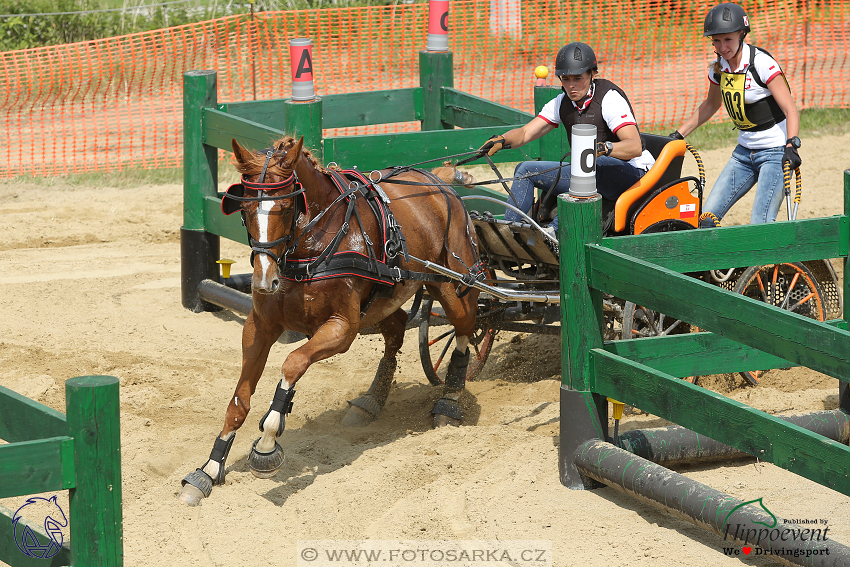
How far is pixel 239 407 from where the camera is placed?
5.13 meters

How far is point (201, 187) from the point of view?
846cm

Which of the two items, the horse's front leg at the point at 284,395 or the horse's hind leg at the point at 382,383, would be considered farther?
the horse's hind leg at the point at 382,383

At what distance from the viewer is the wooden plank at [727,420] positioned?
3.63 metres

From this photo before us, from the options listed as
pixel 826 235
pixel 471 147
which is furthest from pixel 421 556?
pixel 471 147

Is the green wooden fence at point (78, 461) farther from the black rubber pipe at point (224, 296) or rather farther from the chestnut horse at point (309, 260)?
the black rubber pipe at point (224, 296)

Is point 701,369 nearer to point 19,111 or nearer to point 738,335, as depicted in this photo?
point 738,335

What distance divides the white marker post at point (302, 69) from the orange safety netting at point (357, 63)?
6.13m

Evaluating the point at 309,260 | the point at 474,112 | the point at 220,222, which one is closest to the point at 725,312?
the point at 309,260

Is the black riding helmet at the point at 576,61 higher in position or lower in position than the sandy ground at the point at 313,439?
higher

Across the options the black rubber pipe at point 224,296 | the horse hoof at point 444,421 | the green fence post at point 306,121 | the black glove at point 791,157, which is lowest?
the horse hoof at point 444,421

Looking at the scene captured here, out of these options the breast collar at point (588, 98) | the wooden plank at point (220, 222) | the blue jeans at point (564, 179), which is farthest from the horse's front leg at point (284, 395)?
the wooden plank at point (220, 222)

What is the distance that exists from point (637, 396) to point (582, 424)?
40 centimetres

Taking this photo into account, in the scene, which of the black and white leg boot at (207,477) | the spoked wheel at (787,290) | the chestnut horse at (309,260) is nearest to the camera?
the chestnut horse at (309,260)

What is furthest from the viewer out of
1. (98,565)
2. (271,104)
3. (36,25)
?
(36,25)
